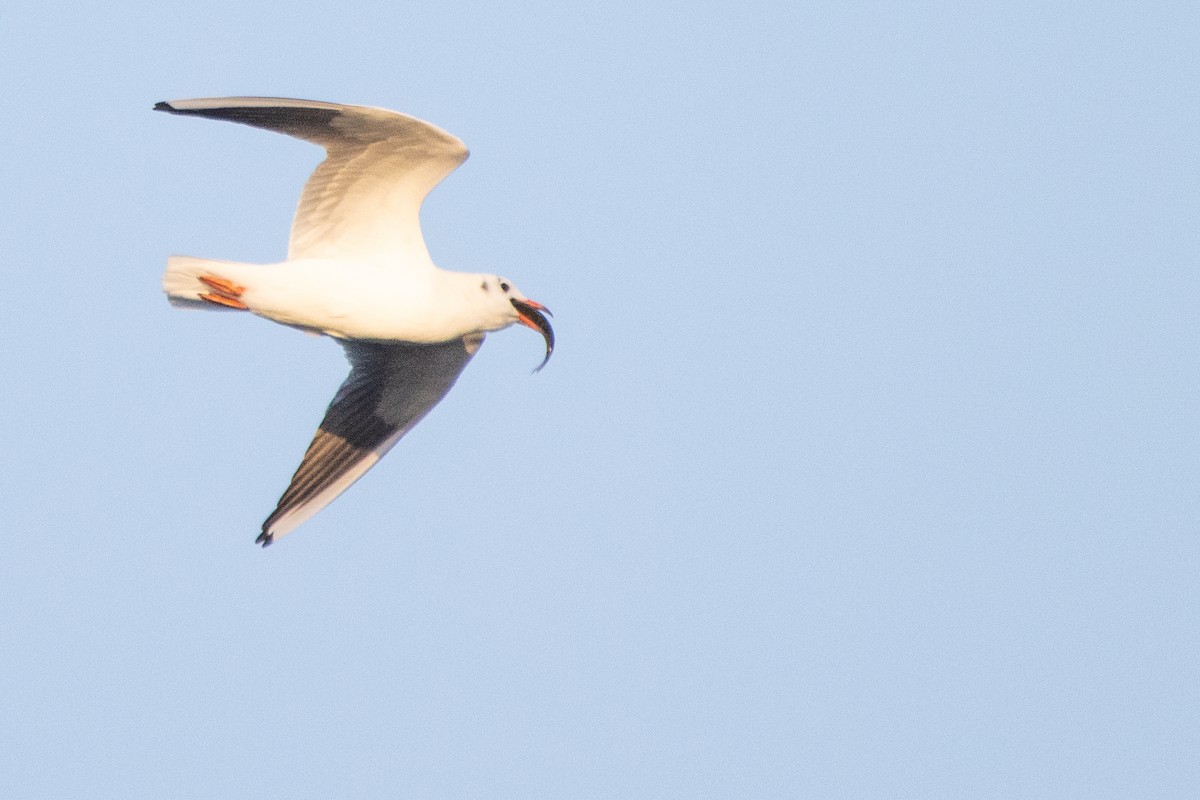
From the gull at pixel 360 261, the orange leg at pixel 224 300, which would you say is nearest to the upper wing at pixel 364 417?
the gull at pixel 360 261

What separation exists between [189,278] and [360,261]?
1056 mm

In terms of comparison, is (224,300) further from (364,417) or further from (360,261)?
(364,417)

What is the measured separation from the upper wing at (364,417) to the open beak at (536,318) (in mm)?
826

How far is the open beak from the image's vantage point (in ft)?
38.8

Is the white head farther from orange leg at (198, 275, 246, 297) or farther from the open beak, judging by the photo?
orange leg at (198, 275, 246, 297)

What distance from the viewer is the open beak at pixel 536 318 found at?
11.8 metres

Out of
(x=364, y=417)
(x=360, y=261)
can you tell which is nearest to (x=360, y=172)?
(x=360, y=261)

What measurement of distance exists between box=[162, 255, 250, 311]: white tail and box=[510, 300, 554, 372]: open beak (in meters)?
1.88

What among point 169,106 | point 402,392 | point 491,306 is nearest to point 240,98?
point 169,106

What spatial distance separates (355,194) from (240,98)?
1.09 metres

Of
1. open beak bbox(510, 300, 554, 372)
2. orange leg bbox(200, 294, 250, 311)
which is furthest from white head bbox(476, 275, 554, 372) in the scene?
orange leg bbox(200, 294, 250, 311)

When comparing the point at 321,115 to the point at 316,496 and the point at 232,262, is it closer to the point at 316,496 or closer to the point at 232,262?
the point at 232,262

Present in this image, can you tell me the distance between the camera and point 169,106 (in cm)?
1013

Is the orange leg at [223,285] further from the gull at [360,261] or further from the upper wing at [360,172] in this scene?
the upper wing at [360,172]
